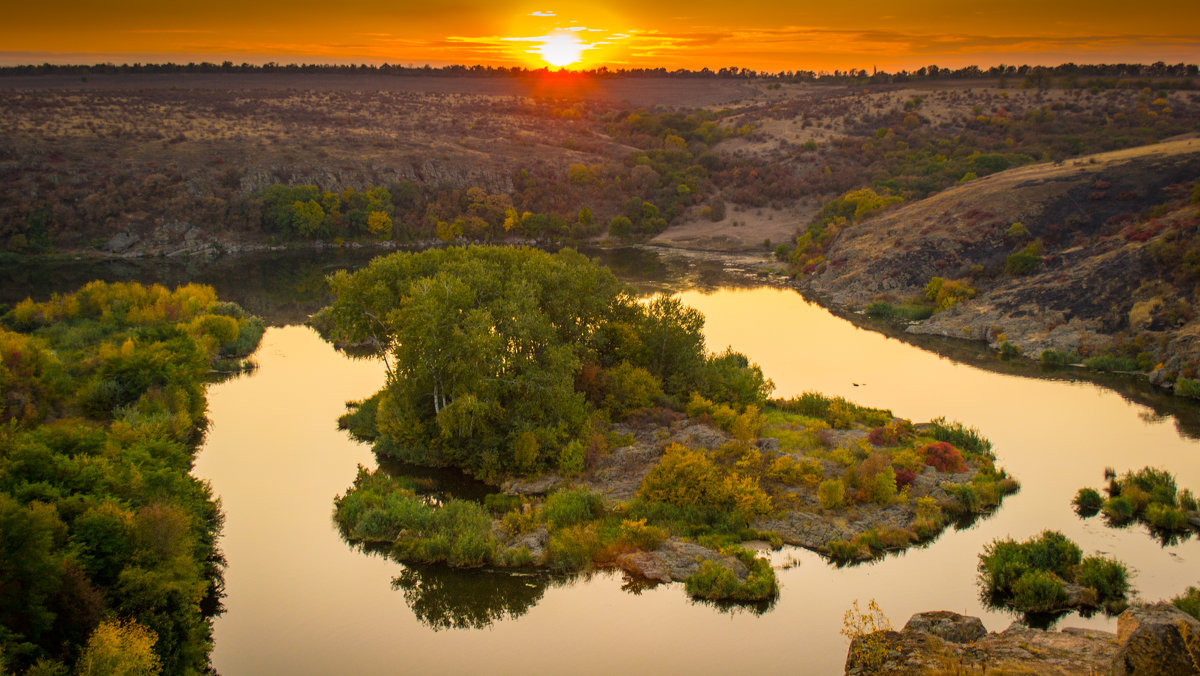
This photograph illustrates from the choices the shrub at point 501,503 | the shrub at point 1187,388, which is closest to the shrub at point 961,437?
the shrub at point 1187,388

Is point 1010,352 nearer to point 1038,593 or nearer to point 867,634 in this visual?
point 1038,593

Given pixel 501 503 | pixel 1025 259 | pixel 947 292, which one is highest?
pixel 1025 259

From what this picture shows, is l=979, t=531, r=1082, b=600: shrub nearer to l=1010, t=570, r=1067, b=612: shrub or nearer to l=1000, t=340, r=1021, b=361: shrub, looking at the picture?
l=1010, t=570, r=1067, b=612: shrub

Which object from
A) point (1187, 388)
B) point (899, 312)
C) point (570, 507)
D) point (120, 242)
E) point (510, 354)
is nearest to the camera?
point (570, 507)

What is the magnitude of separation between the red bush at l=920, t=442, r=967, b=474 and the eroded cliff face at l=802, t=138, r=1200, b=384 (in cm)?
1576

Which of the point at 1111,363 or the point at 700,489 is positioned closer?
the point at 700,489

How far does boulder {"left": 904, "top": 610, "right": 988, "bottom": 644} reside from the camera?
687 inches

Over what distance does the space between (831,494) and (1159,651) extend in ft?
34.8

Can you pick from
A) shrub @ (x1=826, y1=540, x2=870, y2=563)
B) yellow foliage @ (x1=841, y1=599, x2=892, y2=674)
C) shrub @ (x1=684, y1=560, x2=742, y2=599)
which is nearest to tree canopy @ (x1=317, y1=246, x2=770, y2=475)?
shrub @ (x1=684, y1=560, x2=742, y2=599)

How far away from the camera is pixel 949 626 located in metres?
17.7

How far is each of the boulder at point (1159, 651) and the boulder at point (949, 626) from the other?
317 centimetres

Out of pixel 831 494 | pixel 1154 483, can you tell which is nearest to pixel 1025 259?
pixel 1154 483

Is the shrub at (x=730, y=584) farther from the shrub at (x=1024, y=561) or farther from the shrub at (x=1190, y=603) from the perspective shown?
the shrub at (x=1190, y=603)

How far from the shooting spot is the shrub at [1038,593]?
A: 1991cm
